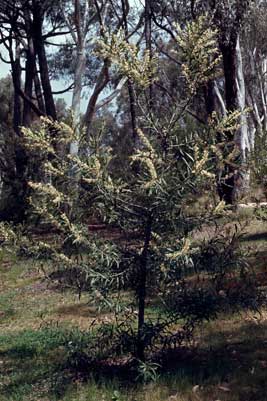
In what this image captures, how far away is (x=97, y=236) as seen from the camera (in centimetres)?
616

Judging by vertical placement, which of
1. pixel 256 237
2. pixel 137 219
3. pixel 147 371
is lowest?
pixel 147 371

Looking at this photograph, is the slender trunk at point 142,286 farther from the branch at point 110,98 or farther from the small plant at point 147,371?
the branch at point 110,98

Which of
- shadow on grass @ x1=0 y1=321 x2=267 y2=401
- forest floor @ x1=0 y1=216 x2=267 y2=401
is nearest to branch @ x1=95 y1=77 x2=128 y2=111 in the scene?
forest floor @ x1=0 y1=216 x2=267 y2=401

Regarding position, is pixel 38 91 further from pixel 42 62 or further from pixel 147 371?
pixel 147 371

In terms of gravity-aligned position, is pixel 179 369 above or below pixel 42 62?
below

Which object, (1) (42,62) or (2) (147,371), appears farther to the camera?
(1) (42,62)

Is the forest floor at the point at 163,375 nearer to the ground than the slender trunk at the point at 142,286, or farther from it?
nearer to the ground

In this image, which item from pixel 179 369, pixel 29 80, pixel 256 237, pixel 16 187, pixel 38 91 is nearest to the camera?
pixel 179 369

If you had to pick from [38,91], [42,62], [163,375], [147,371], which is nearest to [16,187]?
[42,62]

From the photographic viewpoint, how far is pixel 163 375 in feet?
20.0

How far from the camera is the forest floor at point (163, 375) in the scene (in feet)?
18.9

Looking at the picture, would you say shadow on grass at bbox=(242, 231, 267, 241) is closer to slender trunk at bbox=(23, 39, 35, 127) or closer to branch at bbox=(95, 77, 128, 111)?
branch at bbox=(95, 77, 128, 111)

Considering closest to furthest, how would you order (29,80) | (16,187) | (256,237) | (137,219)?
(137,219), (256,237), (16,187), (29,80)

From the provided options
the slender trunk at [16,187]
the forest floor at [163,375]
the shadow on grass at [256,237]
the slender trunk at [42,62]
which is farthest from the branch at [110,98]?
the forest floor at [163,375]
